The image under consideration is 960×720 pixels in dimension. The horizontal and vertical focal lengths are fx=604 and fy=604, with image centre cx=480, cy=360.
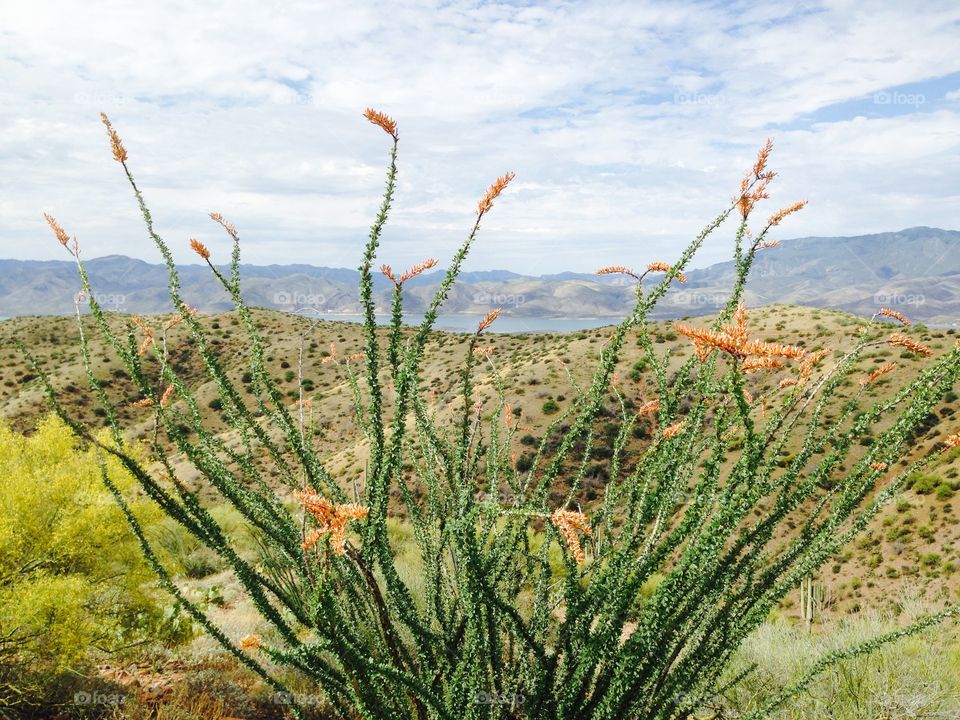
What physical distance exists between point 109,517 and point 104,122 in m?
6.16

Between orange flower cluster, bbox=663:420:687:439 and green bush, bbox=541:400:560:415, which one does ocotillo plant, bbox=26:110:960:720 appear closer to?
orange flower cluster, bbox=663:420:687:439

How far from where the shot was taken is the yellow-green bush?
6.25 m

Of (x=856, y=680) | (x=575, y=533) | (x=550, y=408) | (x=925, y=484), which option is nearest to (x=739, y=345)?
(x=575, y=533)

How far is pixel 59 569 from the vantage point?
7047 mm

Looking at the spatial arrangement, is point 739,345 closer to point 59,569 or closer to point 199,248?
point 199,248

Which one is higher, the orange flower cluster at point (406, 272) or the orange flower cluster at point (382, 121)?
the orange flower cluster at point (382, 121)

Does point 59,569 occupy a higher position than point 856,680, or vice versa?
point 59,569

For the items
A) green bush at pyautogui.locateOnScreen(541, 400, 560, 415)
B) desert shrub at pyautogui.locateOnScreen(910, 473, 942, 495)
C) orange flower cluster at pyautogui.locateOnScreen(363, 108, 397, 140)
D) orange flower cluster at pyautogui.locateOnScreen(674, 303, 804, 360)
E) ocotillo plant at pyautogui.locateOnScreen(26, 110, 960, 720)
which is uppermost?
orange flower cluster at pyautogui.locateOnScreen(363, 108, 397, 140)

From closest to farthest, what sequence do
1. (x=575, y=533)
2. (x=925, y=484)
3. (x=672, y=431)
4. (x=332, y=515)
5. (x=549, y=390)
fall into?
(x=332, y=515), (x=575, y=533), (x=672, y=431), (x=925, y=484), (x=549, y=390)

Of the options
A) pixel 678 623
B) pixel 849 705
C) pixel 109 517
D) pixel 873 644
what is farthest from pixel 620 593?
pixel 109 517

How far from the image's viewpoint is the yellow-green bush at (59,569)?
6246 mm

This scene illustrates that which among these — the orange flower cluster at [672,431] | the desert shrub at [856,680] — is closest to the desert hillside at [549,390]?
the orange flower cluster at [672,431]

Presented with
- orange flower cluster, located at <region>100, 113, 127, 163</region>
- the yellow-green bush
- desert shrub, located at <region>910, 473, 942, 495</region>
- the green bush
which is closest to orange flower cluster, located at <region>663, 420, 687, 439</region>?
orange flower cluster, located at <region>100, 113, 127, 163</region>

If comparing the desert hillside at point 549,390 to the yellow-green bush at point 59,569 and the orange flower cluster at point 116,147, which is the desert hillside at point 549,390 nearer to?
the orange flower cluster at point 116,147
